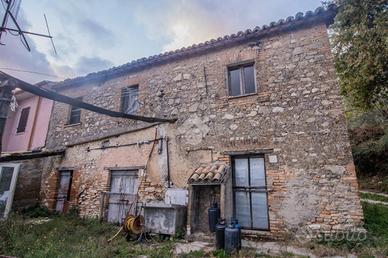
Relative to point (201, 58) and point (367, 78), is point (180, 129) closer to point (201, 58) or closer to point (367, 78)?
point (201, 58)

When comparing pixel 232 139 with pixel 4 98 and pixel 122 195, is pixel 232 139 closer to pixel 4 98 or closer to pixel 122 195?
pixel 122 195

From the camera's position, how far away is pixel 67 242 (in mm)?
5715

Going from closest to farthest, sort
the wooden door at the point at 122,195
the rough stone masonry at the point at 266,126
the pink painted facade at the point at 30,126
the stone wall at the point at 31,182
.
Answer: the rough stone masonry at the point at 266,126, the wooden door at the point at 122,195, the stone wall at the point at 31,182, the pink painted facade at the point at 30,126

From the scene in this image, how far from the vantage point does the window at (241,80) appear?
6.90 m

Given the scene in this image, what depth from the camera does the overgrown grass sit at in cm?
488

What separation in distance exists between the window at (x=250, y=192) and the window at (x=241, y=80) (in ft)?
6.41

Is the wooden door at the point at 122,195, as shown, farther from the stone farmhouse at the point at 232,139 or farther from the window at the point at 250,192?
the window at the point at 250,192

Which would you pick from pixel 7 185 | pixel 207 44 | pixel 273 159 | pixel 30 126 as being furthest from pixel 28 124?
pixel 273 159

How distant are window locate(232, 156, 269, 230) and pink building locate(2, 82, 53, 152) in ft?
29.4

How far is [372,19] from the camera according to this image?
8.70 meters

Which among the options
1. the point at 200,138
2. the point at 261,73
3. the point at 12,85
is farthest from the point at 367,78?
the point at 12,85

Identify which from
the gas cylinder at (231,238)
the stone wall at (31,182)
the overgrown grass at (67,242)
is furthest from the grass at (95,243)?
the stone wall at (31,182)

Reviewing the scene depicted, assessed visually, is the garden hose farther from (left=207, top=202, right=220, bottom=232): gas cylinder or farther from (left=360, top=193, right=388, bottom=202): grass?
(left=360, top=193, right=388, bottom=202): grass

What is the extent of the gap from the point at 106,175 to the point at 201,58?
522cm
